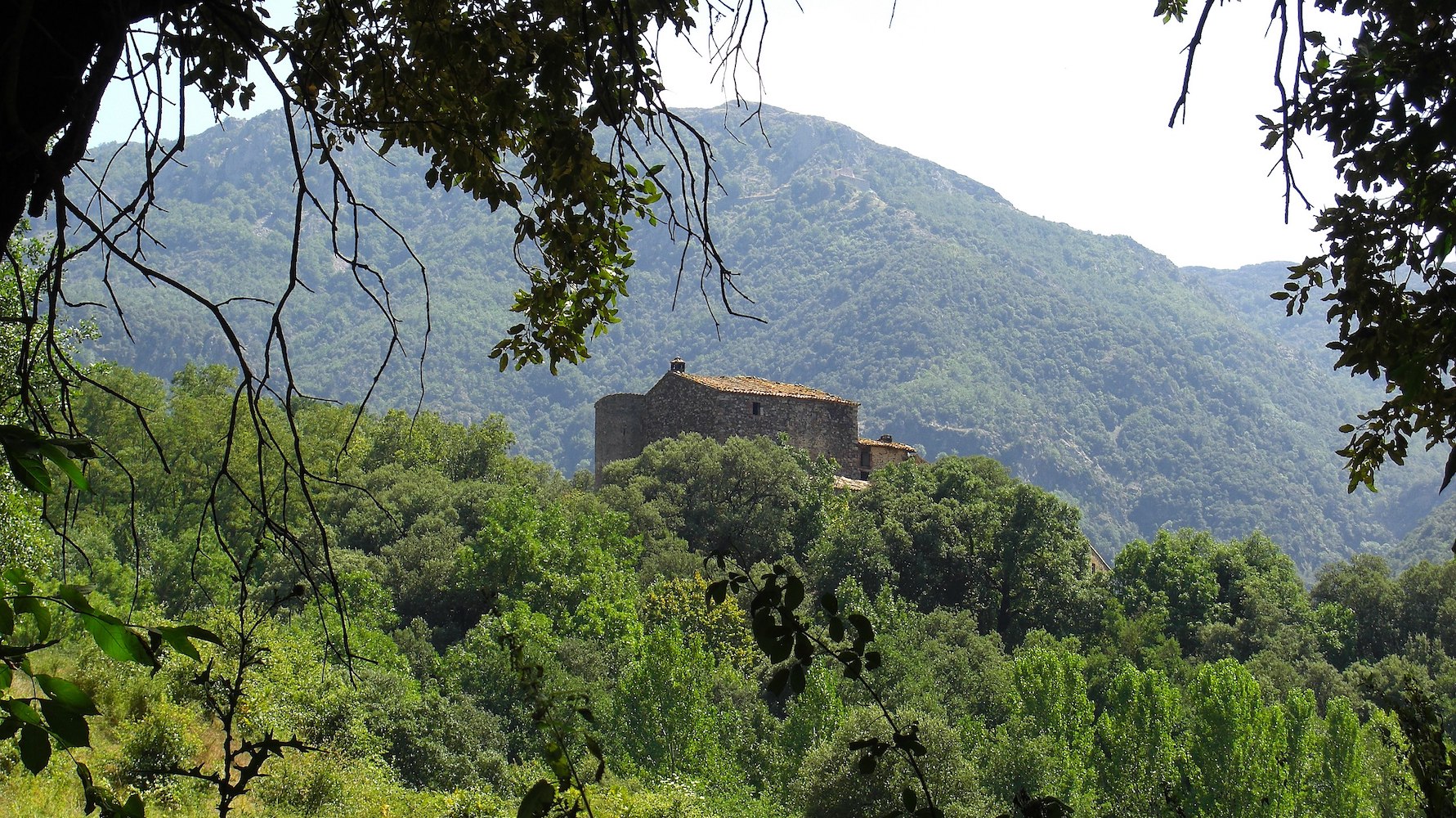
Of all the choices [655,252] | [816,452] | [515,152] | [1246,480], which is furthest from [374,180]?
[515,152]

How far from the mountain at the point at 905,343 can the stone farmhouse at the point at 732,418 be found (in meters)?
56.8

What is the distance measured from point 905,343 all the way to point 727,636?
104970 mm

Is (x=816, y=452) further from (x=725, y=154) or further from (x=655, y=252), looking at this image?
(x=725, y=154)

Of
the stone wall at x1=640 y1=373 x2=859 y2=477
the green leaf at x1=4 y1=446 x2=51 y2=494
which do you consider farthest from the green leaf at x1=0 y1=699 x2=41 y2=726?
the stone wall at x1=640 y1=373 x2=859 y2=477

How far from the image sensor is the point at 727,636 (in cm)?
2995

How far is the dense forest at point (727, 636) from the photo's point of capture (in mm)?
18859

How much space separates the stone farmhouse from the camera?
36.1 meters

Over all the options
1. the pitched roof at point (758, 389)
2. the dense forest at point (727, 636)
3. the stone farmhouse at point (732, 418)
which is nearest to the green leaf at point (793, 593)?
the dense forest at point (727, 636)

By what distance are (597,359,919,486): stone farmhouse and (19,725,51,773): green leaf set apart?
33468 millimetres

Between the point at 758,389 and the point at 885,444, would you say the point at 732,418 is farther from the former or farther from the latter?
the point at 885,444

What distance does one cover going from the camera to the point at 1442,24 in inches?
119

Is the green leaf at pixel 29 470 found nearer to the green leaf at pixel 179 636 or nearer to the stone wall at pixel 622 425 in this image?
the green leaf at pixel 179 636

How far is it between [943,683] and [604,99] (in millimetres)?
26907

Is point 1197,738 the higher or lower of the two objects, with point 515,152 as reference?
lower
